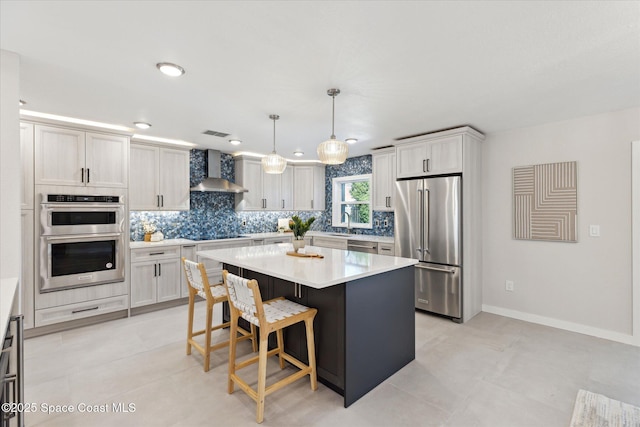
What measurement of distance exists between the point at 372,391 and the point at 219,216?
4.14 metres

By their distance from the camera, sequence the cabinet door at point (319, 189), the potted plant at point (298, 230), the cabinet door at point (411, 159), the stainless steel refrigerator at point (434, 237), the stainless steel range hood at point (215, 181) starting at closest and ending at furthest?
the potted plant at point (298, 230)
the stainless steel refrigerator at point (434, 237)
the cabinet door at point (411, 159)
the stainless steel range hood at point (215, 181)
the cabinet door at point (319, 189)

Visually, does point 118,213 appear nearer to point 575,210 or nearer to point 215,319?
point 215,319

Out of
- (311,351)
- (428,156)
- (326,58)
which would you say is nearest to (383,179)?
(428,156)

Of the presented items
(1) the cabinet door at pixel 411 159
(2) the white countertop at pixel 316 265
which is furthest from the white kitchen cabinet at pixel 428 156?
(2) the white countertop at pixel 316 265

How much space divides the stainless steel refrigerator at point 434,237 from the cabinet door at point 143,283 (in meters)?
3.50

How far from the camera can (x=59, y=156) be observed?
353cm

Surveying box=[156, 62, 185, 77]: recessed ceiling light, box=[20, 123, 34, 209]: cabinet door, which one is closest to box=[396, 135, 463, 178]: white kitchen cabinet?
box=[156, 62, 185, 77]: recessed ceiling light

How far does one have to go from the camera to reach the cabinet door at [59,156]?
340 cm

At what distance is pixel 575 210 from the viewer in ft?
11.5

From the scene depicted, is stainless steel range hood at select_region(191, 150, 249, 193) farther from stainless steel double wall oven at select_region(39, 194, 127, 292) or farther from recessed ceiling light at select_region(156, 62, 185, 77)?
recessed ceiling light at select_region(156, 62, 185, 77)

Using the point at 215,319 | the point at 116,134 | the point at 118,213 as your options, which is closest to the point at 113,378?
the point at 215,319

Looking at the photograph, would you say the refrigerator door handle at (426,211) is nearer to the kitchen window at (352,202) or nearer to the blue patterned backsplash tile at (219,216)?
the blue patterned backsplash tile at (219,216)

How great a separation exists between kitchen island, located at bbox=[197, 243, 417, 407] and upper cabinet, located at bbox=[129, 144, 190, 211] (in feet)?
7.60

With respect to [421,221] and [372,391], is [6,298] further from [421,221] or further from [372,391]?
[421,221]
